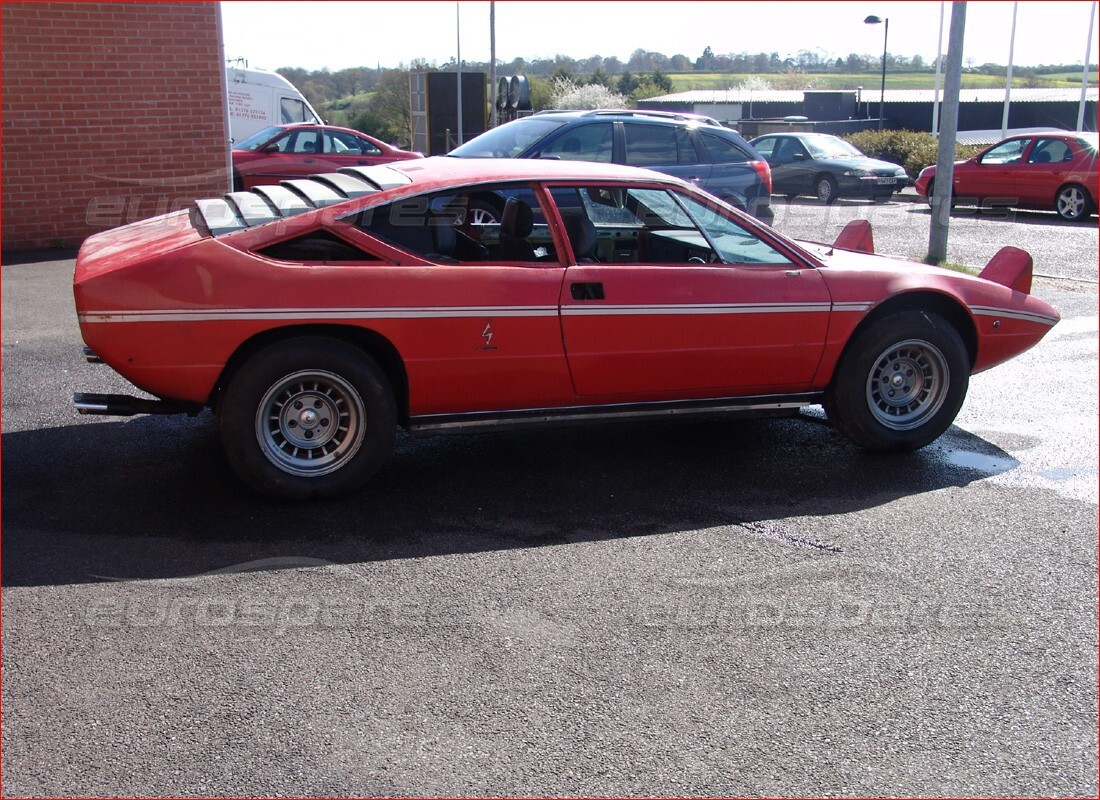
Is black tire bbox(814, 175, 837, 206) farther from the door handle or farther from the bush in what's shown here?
the door handle

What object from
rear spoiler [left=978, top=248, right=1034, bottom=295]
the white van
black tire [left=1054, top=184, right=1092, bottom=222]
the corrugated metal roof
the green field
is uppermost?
the green field

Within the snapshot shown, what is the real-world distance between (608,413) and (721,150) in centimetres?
773

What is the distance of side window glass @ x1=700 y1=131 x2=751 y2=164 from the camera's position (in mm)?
12359

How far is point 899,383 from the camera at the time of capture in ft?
19.6

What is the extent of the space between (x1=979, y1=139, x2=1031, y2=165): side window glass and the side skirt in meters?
15.2

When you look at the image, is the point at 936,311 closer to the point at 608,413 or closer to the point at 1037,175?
the point at 608,413

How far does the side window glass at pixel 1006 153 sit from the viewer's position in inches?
744

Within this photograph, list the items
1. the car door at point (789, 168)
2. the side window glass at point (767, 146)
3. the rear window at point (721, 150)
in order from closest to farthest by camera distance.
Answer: the rear window at point (721, 150), the car door at point (789, 168), the side window glass at point (767, 146)

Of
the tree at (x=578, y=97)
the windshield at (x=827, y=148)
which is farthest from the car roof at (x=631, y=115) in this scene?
the tree at (x=578, y=97)

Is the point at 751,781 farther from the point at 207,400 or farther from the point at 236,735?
the point at 207,400

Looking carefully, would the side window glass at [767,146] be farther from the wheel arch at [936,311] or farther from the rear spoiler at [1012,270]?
the wheel arch at [936,311]

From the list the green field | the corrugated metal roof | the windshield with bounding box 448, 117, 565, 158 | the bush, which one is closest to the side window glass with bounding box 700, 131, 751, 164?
the windshield with bounding box 448, 117, 565, 158

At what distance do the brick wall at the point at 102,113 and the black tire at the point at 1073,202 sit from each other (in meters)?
13.5

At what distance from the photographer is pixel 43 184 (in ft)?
42.7
